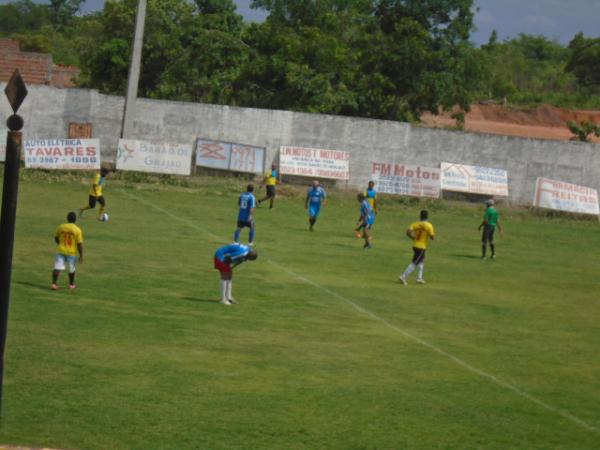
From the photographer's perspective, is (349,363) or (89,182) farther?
(89,182)

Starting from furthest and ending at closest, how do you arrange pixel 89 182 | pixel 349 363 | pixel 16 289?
pixel 89 182 < pixel 16 289 < pixel 349 363

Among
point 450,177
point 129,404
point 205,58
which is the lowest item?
point 129,404

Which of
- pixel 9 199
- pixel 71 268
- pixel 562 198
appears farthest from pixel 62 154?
pixel 9 199

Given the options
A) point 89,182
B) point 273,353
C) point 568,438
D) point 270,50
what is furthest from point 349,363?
point 270,50

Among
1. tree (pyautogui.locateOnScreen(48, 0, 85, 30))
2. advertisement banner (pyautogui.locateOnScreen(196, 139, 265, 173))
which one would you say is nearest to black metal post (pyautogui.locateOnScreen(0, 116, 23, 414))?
advertisement banner (pyautogui.locateOnScreen(196, 139, 265, 173))

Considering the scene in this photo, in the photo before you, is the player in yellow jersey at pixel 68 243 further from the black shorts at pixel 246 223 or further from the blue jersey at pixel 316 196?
the blue jersey at pixel 316 196

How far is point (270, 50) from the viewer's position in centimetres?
6175

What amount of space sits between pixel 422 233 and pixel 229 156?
23.7m

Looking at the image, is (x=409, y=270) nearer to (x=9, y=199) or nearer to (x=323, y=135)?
(x=9, y=199)

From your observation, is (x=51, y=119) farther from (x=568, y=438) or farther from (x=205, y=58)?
(x=568, y=438)

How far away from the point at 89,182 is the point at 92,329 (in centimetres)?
2762

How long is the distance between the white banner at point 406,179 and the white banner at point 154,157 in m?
8.91

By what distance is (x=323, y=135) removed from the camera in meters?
51.6

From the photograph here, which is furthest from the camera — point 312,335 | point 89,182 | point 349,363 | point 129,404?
point 89,182
